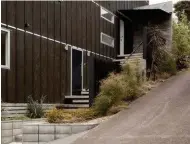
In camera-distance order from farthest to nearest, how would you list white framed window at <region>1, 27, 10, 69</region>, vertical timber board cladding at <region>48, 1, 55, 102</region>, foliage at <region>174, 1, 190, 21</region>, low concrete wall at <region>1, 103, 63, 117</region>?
foliage at <region>174, 1, 190, 21</region>
vertical timber board cladding at <region>48, 1, 55, 102</region>
white framed window at <region>1, 27, 10, 69</region>
low concrete wall at <region>1, 103, 63, 117</region>

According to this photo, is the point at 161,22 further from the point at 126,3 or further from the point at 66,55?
the point at 66,55

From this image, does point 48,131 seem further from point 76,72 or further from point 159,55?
point 76,72

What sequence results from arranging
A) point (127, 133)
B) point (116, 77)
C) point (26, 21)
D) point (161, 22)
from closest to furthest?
point (127, 133) < point (116, 77) < point (26, 21) < point (161, 22)

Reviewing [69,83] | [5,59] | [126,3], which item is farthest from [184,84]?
[126,3]

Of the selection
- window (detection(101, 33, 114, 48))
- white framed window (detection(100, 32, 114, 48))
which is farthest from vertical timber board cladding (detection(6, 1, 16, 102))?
window (detection(101, 33, 114, 48))

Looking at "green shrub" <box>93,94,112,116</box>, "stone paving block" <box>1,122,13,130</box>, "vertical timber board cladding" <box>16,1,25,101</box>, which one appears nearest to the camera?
"green shrub" <box>93,94,112,116</box>

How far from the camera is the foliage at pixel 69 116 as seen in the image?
9.81 meters

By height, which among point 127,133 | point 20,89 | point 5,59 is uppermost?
point 5,59

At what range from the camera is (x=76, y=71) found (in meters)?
17.3

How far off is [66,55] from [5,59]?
428cm

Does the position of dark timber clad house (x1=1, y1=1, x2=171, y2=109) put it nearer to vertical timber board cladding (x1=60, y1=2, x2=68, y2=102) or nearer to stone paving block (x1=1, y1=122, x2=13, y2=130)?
vertical timber board cladding (x1=60, y1=2, x2=68, y2=102)

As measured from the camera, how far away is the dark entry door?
55.5ft

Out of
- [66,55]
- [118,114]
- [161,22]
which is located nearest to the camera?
[118,114]

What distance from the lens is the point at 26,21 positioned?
43.8 ft
